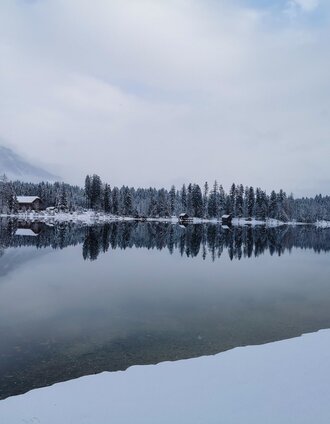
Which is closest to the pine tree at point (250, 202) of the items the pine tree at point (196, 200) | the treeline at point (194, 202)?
the treeline at point (194, 202)

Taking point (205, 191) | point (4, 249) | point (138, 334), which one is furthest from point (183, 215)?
point (138, 334)

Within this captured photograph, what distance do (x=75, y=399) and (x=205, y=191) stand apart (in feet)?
523

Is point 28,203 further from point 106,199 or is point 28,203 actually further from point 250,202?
point 250,202

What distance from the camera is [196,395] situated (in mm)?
8258

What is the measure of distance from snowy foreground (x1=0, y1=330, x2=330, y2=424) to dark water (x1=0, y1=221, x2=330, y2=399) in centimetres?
217

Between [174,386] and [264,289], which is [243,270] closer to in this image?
[264,289]

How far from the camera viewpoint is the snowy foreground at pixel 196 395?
718cm

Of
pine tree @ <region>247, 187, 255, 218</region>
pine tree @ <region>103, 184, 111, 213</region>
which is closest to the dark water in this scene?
pine tree @ <region>103, 184, 111, 213</region>

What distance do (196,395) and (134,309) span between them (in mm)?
10652

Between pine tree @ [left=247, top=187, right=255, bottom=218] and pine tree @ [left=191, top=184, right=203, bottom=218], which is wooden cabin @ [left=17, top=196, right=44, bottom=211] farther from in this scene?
pine tree @ [left=247, top=187, right=255, bottom=218]

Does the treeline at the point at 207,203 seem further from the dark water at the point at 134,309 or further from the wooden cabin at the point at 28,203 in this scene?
the dark water at the point at 134,309

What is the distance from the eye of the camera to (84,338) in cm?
1423

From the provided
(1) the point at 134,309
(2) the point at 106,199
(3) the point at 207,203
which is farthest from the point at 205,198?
(1) the point at 134,309

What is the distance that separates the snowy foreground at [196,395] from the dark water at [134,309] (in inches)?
85.6
